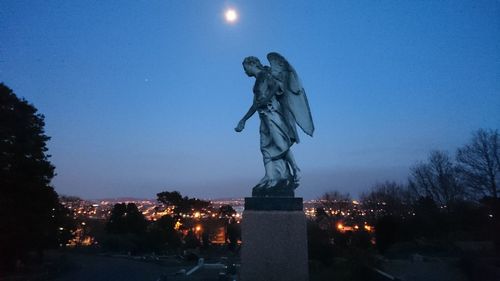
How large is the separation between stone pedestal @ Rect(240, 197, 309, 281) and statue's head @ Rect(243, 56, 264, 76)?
2677mm

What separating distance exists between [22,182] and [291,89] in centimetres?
2245

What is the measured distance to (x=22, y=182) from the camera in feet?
72.6

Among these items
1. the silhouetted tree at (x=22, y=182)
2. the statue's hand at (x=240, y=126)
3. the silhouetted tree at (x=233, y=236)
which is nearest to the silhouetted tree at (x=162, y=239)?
the silhouetted tree at (x=233, y=236)

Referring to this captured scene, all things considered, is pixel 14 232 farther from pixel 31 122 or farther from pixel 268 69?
pixel 268 69

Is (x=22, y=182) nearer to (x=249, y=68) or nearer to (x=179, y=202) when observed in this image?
(x=249, y=68)

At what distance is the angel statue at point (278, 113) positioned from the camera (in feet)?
20.5

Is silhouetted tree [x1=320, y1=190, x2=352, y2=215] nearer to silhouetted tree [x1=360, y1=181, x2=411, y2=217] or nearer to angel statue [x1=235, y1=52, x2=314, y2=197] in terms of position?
silhouetted tree [x1=360, y1=181, x2=411, y2=217]

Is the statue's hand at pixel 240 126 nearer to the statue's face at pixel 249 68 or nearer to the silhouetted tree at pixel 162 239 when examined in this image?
the statue's face at pixel 249 68

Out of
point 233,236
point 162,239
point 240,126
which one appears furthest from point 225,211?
point 240,126

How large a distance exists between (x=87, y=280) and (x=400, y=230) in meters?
25.3

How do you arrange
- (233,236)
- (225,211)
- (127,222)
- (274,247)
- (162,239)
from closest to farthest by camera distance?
(274,247) → (162,239) → (233,236) → (127,222) → (225,211)

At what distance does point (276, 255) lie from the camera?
541 cm

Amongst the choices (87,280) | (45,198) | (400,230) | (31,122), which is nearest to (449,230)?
(400,230)

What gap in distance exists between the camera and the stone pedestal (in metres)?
5.38
